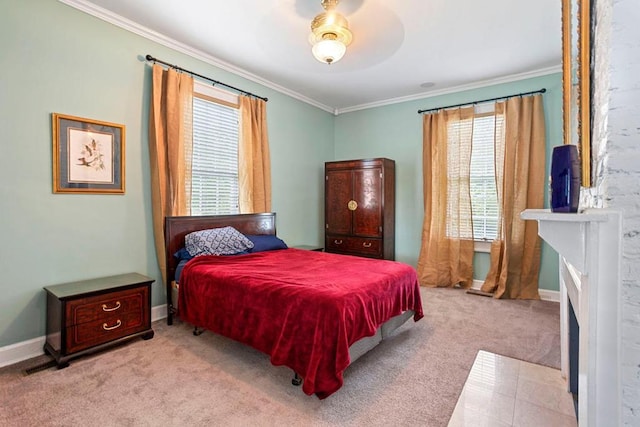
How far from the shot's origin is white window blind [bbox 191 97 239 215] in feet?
11.4

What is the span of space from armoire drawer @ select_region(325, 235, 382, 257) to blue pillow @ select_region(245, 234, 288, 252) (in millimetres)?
1313

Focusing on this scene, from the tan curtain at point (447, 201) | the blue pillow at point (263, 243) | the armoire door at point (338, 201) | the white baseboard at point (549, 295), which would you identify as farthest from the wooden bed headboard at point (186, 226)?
the white baseboard at point (549, 295)

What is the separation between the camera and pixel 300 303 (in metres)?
1.96

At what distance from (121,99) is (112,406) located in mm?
2493

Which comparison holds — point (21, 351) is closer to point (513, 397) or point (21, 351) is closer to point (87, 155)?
point (87, 155)

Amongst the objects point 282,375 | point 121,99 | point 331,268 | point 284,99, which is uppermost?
point 284,99

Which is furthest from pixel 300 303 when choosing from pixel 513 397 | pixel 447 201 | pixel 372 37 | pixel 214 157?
pixel 447 201

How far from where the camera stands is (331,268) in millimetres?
2686

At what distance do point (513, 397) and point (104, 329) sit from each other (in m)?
2.91

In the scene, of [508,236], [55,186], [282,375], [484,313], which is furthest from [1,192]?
[508,236]

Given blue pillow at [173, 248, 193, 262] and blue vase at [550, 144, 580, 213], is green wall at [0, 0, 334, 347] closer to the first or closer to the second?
blue pillow at [173, 248, 193, 262]

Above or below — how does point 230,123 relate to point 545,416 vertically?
above

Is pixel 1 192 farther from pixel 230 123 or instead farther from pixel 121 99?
pixel 230 123

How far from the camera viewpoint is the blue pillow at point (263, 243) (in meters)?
3.54
